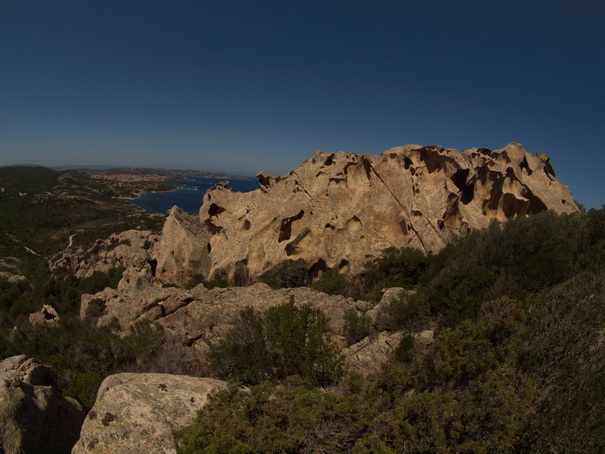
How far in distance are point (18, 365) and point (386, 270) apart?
2028 cm

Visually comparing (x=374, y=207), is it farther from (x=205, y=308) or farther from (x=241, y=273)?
(x=205, y=308)

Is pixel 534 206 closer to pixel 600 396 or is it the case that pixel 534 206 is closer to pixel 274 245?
pixel 274 245

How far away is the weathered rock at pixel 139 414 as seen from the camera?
612cm

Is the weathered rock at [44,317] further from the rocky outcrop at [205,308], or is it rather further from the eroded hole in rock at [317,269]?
the eroded hole in rock at [317,269]

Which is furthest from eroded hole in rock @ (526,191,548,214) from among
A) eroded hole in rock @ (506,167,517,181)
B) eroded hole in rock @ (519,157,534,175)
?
eroded hole in rock @ (519,157,534,175)

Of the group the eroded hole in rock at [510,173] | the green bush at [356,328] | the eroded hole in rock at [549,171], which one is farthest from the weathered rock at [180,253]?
the eroded hole in rock at [549,171]


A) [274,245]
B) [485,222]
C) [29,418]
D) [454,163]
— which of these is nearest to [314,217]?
[274,245]

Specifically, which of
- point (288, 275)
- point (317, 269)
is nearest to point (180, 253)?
point (288, 275)

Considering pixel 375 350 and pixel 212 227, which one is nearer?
pixel 375 350

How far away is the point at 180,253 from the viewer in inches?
1217

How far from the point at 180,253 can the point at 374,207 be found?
18837 millimetres

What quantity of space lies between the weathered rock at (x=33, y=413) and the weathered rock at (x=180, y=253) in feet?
68.1

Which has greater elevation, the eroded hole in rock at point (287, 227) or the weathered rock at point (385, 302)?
the eroded hole in rock at point (287, 227)

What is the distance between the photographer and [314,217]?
93.1ft
